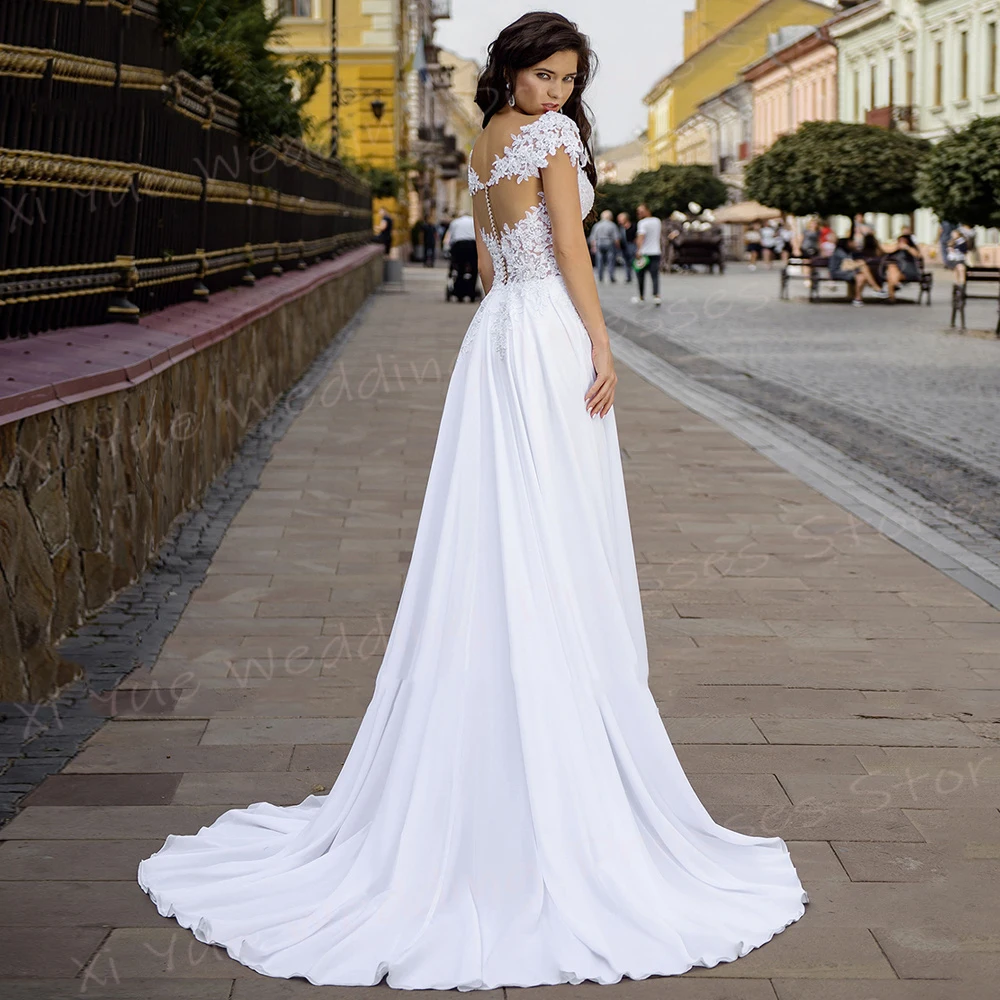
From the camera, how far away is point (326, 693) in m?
5.18

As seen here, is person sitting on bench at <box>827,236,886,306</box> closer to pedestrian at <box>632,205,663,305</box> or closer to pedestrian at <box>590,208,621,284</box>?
pedestrian at <box>632,205,663,305</box>

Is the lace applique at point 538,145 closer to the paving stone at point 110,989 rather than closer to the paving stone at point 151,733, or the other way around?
the paving stone at point 110,989

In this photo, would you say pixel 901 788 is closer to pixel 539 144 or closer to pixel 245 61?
pixel 539 144

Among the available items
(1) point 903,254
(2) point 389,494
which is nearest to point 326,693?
(2) point 389,494

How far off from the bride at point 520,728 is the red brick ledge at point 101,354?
179 cm

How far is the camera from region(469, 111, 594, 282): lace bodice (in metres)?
3.42

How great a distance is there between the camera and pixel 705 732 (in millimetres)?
4797

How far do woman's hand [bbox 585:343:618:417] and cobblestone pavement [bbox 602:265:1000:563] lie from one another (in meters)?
4.20

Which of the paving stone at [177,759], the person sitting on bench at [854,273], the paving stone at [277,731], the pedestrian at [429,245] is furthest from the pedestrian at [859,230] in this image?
the paving stone at [177,759]

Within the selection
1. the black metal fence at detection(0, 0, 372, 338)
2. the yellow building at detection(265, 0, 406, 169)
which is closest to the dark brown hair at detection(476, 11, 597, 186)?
the black metal fence at detection(0, 0, 372, 338)

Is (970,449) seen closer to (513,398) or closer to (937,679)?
(937,679)

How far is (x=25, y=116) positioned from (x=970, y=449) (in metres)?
6.67

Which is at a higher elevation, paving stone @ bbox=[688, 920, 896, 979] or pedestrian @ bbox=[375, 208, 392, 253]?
pedestrian @ bbox=[375, 208, 392, 253]

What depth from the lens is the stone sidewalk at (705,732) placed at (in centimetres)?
323
